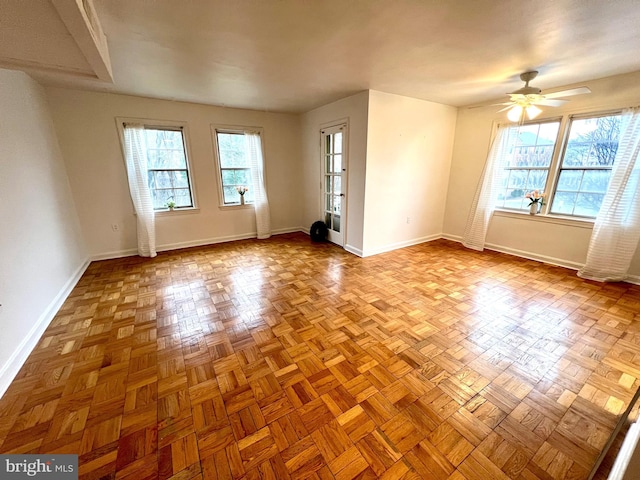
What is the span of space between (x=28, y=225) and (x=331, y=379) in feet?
9.86

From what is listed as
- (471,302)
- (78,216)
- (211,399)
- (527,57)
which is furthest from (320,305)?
(78,216)

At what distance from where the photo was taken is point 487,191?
4113 millimetres

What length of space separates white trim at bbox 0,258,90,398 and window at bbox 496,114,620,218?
5853 mm

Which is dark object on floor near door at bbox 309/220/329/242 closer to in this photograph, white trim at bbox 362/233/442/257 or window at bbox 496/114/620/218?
white trim at bbox 362/233/442/257

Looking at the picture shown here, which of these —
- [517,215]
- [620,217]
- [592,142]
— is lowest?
[517,215]

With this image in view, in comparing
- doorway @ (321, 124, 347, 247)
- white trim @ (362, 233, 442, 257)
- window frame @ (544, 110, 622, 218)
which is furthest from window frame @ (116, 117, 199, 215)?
window frame @ (544, 110, 622, 218)

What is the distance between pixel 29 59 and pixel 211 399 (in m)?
2.29

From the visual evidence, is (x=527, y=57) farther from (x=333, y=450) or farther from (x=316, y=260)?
(x=333, y=450)

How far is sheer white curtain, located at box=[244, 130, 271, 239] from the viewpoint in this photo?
4625 millimetres

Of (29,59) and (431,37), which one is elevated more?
(431,37)

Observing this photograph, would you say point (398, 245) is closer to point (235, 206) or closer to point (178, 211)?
point (235, 206)

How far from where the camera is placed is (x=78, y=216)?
362cm

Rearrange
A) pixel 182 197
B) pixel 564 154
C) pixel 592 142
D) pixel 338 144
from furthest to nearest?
1. pixel 182 197
2. pixel 338 144
3. pixel 564 154
4. pixel 592 142

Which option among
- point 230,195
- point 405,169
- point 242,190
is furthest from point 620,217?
point 230,195
